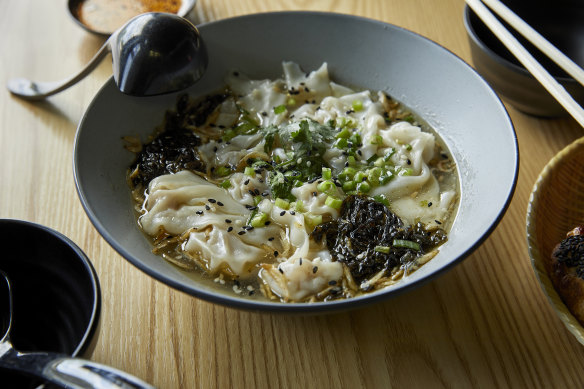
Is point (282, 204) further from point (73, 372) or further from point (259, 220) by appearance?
point (73, 372)

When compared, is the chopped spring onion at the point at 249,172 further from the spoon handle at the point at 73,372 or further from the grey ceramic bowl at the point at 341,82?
the spoon handle at the point at 73,372

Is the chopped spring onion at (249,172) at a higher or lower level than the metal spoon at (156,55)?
lower

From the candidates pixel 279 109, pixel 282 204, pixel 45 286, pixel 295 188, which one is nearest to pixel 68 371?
pixel 45 286

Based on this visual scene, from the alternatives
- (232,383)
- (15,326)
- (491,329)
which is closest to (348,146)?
(491,329)

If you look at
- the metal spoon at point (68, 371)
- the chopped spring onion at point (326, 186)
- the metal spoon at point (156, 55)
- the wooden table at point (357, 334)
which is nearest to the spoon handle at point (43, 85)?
the metal spoon at point (156, 55)

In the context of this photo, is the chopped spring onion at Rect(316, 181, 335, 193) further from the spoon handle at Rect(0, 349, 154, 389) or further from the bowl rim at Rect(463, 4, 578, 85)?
the spoon handle at Rect(0, 349, 154, 389)

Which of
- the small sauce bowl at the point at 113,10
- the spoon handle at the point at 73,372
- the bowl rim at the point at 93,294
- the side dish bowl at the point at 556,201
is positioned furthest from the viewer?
the small sauce bowl at the point at 113,10
